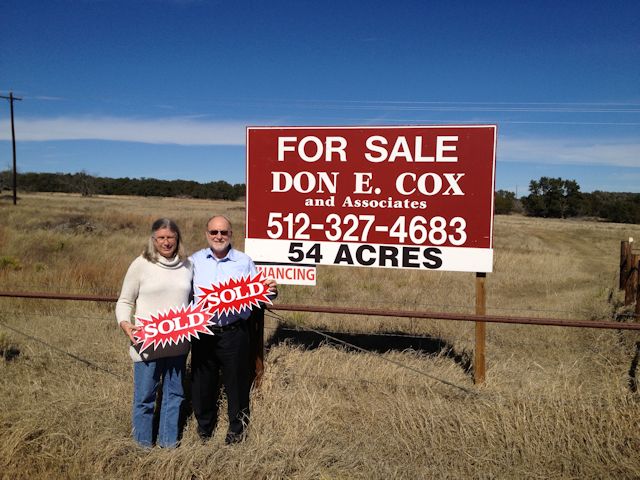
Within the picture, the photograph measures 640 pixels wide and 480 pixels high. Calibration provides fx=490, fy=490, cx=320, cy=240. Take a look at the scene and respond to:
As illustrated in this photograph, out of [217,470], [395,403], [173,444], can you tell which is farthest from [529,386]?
[173,444]

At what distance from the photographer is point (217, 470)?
3.09 m

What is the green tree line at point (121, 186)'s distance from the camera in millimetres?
74688

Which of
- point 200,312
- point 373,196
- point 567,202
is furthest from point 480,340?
point 567,202

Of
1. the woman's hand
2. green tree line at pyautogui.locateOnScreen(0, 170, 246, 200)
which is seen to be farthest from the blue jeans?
green tree line at pyautogui.locateOnScreen(0, 170, 246, 200)

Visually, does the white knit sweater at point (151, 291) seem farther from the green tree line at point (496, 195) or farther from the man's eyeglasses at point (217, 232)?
the green tree line at point (496, 195)

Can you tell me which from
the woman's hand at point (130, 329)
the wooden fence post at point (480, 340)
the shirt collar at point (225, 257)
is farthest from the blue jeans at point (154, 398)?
the wooden fence post at point (480, 340)

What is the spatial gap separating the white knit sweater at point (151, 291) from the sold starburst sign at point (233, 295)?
18 centimetres

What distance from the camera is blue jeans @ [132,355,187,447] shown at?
3236 millimetres

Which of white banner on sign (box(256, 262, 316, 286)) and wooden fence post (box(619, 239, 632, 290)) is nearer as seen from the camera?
white banner on sign (box(256, 262, 316, 286))

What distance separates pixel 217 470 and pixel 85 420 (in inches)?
45.1

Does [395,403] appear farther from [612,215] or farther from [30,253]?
[612,215]

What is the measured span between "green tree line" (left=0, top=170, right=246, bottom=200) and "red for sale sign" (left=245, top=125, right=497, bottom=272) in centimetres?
7417

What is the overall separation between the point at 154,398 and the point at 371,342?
328cm

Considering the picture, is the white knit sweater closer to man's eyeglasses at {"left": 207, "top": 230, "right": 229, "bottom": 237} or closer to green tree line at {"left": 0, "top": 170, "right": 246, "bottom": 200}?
man's eyeglasses at {"left": 207, "top": 230, "right": 229, "bottom": 237}
